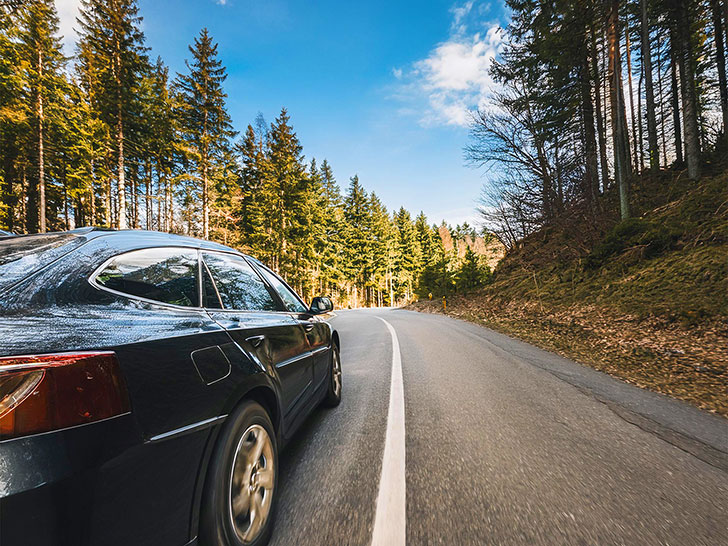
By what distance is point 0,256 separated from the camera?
1420mm

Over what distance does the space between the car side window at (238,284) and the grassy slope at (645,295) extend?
5283 millimetres

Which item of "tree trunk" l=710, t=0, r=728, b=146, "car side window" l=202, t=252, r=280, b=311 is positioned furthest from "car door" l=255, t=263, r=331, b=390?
"tree trunk" l=710, t=0, r=728, b=146

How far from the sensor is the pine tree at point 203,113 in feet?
60.8

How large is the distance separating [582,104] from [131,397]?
21.2 meters

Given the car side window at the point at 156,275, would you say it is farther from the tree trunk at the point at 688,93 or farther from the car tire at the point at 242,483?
the tree trunk at the point at 688,93

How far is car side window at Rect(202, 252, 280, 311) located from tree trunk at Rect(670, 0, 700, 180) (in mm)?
19247

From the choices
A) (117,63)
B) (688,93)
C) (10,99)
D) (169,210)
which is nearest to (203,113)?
(117,63)

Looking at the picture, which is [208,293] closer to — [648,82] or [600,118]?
[600,118]

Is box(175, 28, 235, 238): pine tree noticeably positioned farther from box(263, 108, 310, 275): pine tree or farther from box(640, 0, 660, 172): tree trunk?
box(640, 0, 660, 172): tree trunk

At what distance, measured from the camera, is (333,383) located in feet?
12.9

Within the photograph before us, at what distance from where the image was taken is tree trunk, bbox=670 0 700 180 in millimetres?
13625

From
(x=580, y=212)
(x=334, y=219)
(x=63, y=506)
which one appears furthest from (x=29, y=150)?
(x=580, y=212)

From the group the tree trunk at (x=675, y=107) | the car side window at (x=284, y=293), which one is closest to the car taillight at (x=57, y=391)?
the car side window at (x=284, y=293)

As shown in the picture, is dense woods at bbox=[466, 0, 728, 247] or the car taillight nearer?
the car taillight
